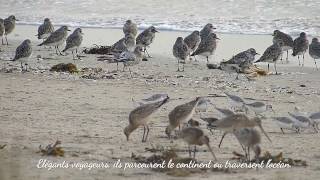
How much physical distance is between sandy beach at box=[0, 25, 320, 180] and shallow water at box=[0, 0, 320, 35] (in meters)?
2.88

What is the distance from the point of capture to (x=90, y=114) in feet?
34.4

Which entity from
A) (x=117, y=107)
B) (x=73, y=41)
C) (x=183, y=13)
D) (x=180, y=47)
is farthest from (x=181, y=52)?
(x=183, y=13)

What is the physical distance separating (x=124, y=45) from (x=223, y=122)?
817 centimetres

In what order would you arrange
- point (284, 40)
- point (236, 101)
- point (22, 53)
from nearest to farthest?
point (236, 101)
point (22, 53)
point (284, 40)

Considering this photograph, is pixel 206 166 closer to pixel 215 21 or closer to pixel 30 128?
pixel 30 128

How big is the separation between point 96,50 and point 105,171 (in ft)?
31.5

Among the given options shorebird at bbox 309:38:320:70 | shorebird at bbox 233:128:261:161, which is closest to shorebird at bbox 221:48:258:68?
shorebird at bbox 309:38:320:70

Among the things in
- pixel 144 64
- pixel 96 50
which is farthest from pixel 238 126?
Answer: pixel 96 50

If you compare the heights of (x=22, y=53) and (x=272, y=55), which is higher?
(x=22, y=53)

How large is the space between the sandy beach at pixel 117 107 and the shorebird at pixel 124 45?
0.55 meters

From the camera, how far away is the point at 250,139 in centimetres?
775

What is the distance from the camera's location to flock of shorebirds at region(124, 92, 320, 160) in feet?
25.6

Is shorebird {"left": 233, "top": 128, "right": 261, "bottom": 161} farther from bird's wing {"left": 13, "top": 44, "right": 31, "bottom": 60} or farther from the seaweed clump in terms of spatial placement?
bird's wing {"left": 13, "top": 44, "right": 31, "bottom": 60}

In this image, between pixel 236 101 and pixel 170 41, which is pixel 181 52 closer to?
pixel 170 41
